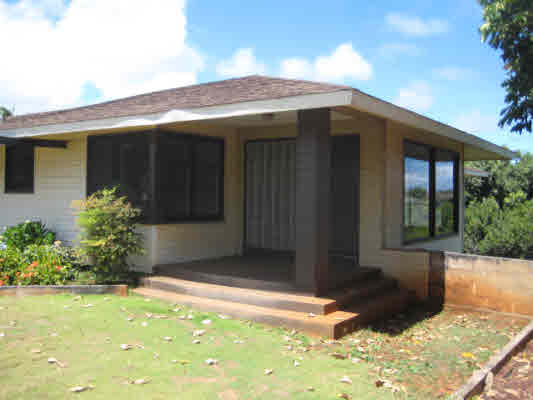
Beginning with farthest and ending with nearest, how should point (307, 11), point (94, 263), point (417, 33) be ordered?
point (417, 33), point (307, 11), point (94, 263)

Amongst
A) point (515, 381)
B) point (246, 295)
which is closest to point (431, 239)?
point (246, 295)

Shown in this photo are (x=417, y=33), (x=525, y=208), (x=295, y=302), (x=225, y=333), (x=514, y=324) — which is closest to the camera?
(x=225, y=333)

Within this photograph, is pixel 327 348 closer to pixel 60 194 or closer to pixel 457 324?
pixel 457 324

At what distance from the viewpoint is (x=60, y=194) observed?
9.11 metres

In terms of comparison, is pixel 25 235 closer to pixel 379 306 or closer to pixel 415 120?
pixel 379 306

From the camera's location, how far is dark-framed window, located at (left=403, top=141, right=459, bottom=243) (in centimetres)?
856

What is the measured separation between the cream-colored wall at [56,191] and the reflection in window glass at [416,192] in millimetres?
6011

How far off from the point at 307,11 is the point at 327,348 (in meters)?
14.9

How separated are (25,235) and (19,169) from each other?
1881 mm

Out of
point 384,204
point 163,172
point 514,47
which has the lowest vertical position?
point 384,204

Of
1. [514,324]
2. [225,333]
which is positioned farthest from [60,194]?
[514,324]

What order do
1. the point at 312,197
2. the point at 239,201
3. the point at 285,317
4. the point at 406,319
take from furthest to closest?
the point at 239,201 < the point at 406,319 < the point at 312,197 < the point at 285,317

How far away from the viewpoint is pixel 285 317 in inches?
216

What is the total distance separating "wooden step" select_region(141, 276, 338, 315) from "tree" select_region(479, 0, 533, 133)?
7.44 m
